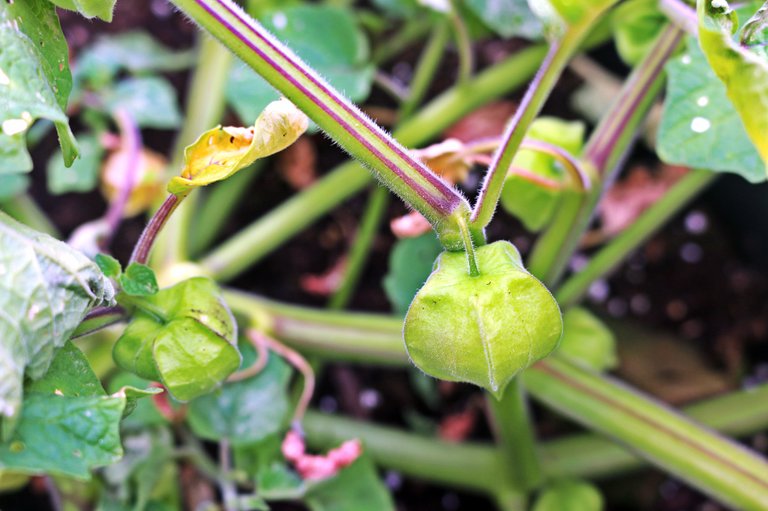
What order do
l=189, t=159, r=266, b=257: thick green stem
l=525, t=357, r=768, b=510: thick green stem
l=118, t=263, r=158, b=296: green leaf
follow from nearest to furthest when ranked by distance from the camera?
l=118, t=263, r=158, b=296: green leaf, l=525, t=357, r=768, b=510: thick green stem, l=189, t=159, r=266, b=257: thick green stem

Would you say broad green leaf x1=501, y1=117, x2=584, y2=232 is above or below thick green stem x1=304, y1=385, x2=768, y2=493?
above

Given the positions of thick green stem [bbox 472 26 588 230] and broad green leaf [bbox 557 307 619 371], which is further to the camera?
broad green leaf [bbox 557 307 619 371]

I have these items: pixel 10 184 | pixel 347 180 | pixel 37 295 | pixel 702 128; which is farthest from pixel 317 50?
pixel 37 295

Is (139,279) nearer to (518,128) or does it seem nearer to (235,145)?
(235,145)

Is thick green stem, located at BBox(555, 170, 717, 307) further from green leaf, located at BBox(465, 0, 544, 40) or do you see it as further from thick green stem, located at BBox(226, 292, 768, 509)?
green leaf, located at BBox(465, 0, 544, 40)

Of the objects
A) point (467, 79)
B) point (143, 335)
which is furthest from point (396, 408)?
point (143, 335)

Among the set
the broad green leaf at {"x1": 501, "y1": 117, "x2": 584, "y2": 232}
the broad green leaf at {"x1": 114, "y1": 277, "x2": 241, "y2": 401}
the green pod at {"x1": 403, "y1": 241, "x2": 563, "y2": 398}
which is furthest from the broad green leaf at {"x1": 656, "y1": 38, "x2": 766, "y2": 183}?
the broad green leaf at {"x1": 114, "y1": 277, "x2": 241, "y2": 401}
